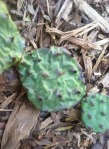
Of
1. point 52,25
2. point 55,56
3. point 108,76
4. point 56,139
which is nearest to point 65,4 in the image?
point 52,25

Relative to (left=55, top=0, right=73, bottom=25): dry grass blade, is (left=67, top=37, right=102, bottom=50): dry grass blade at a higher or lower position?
lower

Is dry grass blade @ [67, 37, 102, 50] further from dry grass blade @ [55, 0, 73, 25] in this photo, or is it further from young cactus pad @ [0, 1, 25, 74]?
young cactus pad @ [0, 1, 25, 74]

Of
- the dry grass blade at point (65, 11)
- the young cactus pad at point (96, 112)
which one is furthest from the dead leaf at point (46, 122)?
the dry grass blade at point (65, 11)

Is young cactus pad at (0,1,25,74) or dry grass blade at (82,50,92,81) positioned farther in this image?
dry grass blade at (82,50,92,81)

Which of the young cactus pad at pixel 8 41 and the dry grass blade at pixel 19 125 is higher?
the young cactus pad at pixel 8 41

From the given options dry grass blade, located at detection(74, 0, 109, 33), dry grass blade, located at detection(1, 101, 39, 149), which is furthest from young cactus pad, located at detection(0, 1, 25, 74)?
dry grass blade, located at detection(74, 0, 109, 33)

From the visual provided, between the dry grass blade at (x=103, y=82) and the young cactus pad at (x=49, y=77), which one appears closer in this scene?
the young cactus pad at (x=49, y=77)

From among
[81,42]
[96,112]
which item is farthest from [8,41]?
[96,112]

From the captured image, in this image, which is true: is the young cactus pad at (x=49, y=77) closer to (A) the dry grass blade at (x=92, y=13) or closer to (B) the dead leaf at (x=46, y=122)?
(B) the dead leaf at (x=46, y=122)
